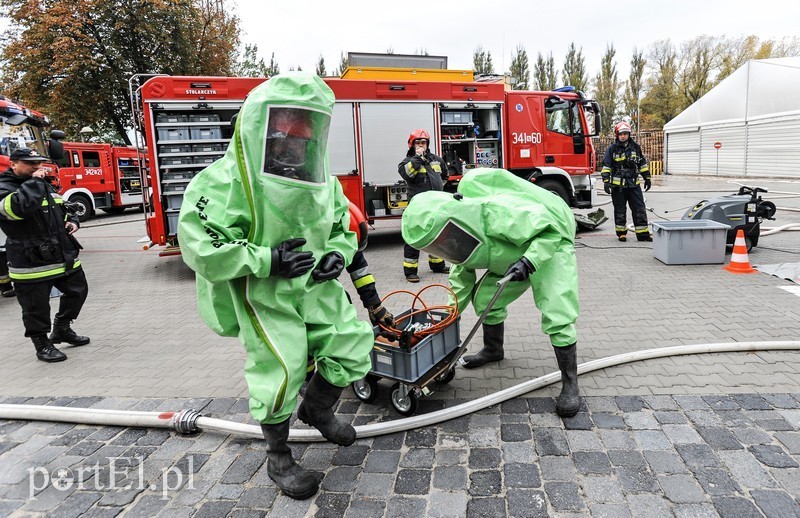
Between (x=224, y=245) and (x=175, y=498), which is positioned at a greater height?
(x=224, y=245)

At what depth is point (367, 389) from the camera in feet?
11.6

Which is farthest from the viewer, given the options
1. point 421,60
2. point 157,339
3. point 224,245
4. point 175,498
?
point 421,60

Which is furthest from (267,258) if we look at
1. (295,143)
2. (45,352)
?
(45,352)

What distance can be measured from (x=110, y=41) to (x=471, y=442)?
21.7m

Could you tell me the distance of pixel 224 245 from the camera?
2.21 metres

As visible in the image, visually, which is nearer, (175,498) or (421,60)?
(175,498)

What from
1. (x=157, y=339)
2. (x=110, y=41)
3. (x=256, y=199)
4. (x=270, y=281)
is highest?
(x=110, y=41)

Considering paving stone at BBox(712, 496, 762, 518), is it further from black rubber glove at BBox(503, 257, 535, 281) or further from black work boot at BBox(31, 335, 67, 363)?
black work boot at BBox(31, 335, 67, 363)

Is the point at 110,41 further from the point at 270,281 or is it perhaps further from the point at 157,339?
the point at 270,281

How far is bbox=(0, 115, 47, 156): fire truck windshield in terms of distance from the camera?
827 cm

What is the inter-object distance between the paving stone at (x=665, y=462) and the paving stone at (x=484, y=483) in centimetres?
80

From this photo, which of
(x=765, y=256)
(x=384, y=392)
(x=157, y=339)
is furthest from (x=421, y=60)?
(x=384, y=392)

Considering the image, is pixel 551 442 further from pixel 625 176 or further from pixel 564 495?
pixel 625 176

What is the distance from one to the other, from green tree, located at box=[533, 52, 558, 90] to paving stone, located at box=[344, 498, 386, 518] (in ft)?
188
